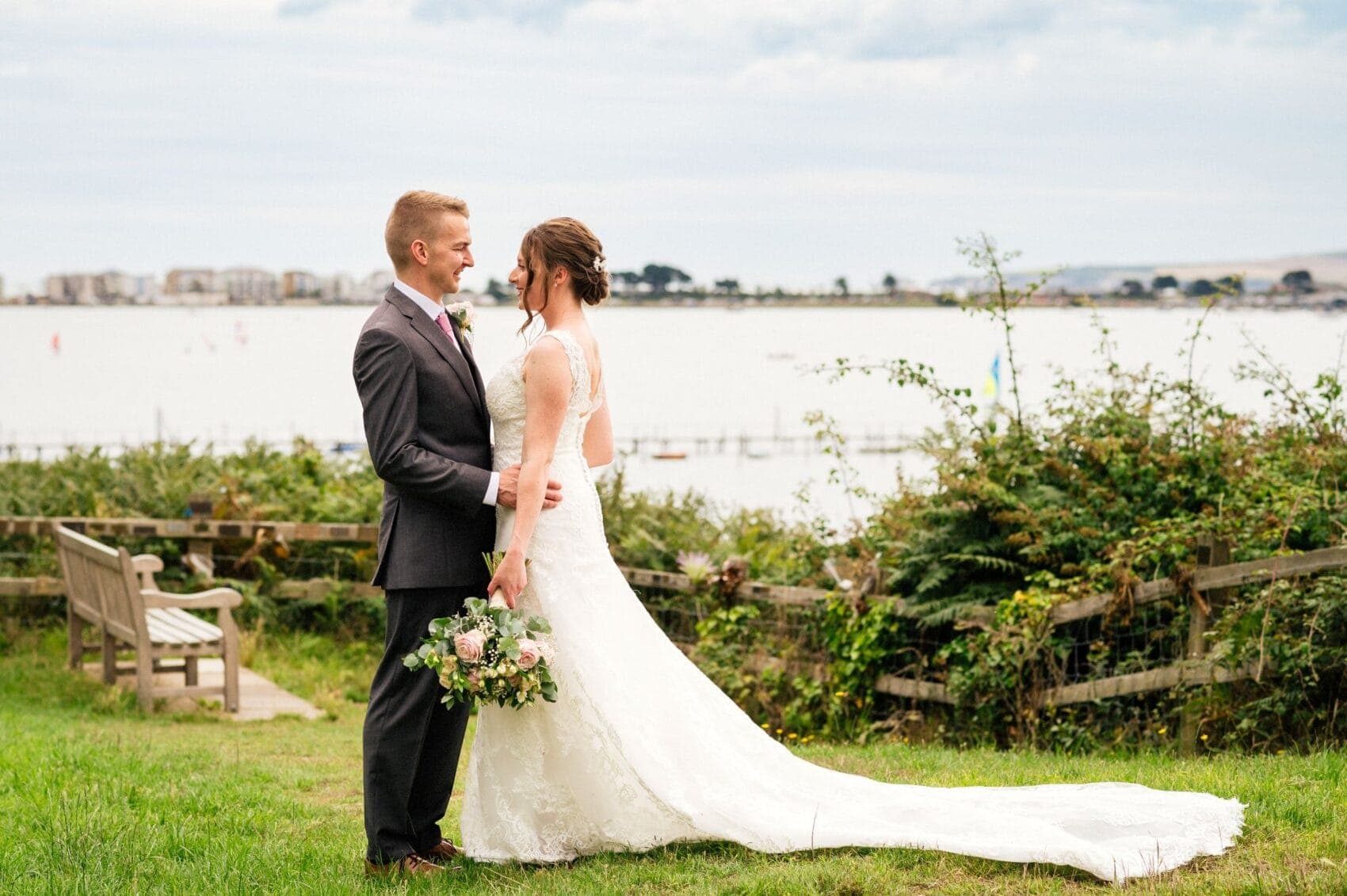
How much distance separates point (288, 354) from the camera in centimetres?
15100

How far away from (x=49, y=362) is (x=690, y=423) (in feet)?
308

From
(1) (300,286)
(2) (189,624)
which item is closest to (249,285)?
(1) (300,286)

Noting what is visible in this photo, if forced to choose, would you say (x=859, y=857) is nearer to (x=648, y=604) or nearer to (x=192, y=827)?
(x=192, y=827)

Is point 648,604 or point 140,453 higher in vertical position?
point 140,453

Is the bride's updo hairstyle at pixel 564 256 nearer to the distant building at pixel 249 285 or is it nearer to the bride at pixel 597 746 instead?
the bride at pixel 597 746

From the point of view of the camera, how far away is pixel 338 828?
582 centimetres

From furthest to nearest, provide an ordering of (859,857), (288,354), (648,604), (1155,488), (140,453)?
(288,354) → (140,453) → (648,604) → (1155,488) → (859,857)

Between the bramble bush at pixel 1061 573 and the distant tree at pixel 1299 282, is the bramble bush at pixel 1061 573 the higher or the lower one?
the lower one

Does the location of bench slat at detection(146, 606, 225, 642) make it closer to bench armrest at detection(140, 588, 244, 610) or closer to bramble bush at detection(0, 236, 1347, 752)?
bench armrest at detection(140, 588, 244, 610)

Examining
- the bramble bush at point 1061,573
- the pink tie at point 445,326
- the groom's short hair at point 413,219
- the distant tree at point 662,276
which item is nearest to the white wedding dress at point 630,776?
the pink tie at point 445,326

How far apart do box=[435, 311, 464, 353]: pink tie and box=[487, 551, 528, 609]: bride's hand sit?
817mm

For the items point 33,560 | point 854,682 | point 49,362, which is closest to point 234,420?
point 49,362

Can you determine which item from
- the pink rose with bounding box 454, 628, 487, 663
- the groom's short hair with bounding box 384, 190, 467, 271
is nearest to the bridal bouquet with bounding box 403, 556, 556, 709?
the pink rose with bounding box 454, 628, 487, 663

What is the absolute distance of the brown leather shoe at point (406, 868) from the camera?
4.74 metres
